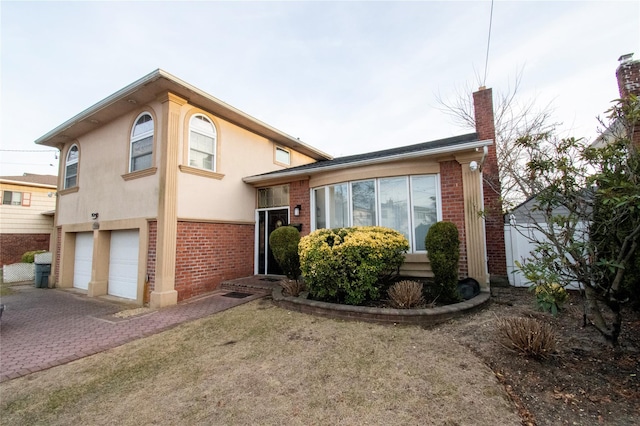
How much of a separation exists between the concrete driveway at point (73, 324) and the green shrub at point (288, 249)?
1.07 metres

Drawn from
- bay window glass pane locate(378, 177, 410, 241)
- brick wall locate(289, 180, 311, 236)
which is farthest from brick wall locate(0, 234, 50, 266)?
bay window glass pane locate(378, 177, 410, 241)

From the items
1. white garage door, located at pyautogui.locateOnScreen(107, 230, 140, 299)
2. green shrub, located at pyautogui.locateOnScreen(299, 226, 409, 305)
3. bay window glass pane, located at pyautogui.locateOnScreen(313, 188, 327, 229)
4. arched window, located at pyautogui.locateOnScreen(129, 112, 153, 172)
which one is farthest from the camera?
bay window glass pane, located at pyautogui.locateOnScreen(313, 188, 327, 229)

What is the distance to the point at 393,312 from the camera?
4770mm

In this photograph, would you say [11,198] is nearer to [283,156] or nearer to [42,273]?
[42,273]

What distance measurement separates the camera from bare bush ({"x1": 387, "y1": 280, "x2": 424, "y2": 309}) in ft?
16.6

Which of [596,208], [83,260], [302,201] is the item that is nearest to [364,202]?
[302,201]

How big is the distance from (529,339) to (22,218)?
2334 centimetres

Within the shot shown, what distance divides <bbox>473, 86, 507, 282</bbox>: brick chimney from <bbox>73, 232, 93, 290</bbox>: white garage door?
1296cm

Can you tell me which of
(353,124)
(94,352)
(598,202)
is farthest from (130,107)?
(353,124)

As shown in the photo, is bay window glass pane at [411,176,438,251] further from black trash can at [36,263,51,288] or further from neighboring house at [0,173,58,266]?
neighboring house at [0,173,58,266]

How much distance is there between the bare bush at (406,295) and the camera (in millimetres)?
5066

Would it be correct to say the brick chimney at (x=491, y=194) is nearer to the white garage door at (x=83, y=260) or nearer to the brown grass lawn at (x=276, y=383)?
the brown grass lawn at (x=276, y=383)

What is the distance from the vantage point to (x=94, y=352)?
4.33 metres

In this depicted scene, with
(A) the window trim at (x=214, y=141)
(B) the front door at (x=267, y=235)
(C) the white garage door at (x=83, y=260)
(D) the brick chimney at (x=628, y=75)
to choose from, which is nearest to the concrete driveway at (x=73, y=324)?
(C) the white garage door at (x=83, y=260)
